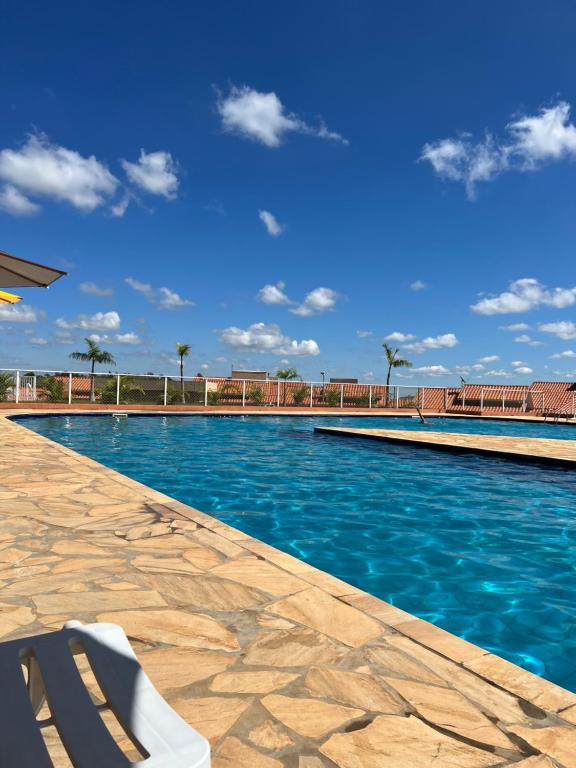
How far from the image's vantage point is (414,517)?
5.91m

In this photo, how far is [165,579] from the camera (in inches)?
111

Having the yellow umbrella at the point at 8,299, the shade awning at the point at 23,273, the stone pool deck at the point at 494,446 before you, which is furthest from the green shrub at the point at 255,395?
the shade awning at the point at 23,273

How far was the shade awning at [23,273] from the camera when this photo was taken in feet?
17.9

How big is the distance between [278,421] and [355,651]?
16019 millimetres

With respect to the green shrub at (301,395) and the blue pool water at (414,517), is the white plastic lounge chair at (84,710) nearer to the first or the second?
the blue pool water at (414,517)

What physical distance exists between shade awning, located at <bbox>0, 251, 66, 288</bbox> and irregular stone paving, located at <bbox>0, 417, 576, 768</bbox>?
3029 millimetres

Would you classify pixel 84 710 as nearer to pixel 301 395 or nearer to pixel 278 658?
pixel 278 658

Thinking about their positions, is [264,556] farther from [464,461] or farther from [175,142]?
[175,142]

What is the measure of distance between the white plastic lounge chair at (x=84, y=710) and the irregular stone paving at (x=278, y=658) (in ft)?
1.68

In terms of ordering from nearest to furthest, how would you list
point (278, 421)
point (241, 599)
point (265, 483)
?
point (241, 599) < point (265, 483) < point (278, 421)

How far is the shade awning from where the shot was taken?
5457 mm

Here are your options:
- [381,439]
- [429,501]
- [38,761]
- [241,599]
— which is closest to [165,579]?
[241,599]

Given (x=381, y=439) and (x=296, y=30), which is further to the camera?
(x=296, y=30)

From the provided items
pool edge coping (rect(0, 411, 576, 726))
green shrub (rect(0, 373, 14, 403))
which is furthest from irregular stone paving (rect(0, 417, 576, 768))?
green shrub (rect(0, 373, 14, 403))
